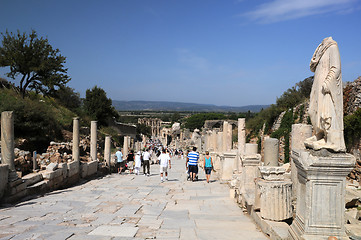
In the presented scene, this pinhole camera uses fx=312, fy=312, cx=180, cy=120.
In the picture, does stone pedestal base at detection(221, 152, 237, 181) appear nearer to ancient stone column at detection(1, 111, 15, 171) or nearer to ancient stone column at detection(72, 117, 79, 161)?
ancient stone column at detection(72, 117, 79, 161)

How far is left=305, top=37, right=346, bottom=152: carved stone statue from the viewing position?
425 centimetres

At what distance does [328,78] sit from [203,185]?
8741mm

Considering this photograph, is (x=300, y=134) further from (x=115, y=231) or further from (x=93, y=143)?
(x=93, y=143)

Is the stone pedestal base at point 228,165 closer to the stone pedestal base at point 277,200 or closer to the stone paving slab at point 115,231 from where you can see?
the stone pedestal base at point 277,200

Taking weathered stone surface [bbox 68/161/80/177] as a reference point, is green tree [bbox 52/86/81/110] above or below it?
above

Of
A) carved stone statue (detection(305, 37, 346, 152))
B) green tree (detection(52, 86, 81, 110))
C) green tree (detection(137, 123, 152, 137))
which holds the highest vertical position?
green tree (detection(52, 86, 81, 110))

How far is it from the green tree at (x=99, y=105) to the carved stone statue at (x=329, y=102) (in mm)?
39551

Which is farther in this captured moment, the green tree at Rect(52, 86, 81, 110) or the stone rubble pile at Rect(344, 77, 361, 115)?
the green tree at Rect(52, 86, 81, 110)

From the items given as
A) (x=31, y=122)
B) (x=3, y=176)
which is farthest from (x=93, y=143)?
(x=3, y=176)

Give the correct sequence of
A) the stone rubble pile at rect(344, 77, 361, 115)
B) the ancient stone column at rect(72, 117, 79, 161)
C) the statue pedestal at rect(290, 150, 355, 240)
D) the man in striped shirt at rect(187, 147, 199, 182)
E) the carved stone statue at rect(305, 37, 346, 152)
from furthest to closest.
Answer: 1. the stone rubble pile at rect(344, 77, 361, 115)
2. the ancient stone column at rect(72, 117, 79, 161)
3. the man in striped shirt at rect(187, 147, 199, 182)
4. the carved stone statue at rect(305, 37, 346, 152)
5. the statue pedestal at rect(290, 150, 355, 240)

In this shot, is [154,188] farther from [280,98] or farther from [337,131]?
[280,98]

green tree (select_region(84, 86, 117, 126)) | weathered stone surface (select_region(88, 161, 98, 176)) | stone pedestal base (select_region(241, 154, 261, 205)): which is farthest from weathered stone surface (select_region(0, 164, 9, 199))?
green tree (select_region(84, 86, 117, 126))

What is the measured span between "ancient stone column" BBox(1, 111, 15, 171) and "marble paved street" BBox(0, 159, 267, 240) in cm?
150

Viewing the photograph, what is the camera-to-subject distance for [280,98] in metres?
31.1
